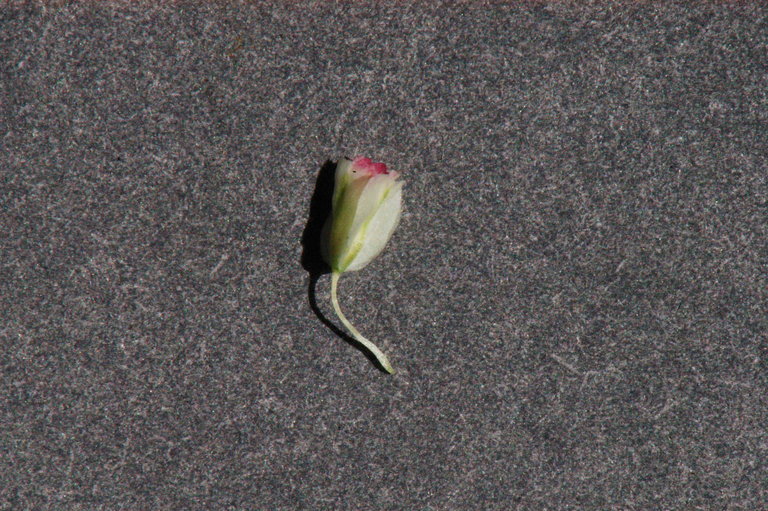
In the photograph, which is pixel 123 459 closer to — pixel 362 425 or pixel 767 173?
pixel 362 425

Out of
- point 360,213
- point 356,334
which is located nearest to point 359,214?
point 360,213

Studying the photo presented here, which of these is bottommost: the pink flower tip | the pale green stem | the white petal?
the pale green stem

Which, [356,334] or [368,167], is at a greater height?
[368,167]

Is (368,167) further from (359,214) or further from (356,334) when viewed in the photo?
(356,334)

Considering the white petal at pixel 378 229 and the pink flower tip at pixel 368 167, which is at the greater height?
the pink flower tip at pixel 368 167

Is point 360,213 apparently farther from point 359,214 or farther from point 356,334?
point 356,334

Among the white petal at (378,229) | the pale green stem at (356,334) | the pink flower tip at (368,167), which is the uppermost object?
the pink flower tip at (368,167)

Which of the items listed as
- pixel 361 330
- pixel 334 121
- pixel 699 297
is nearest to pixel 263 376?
pixel 361 330
